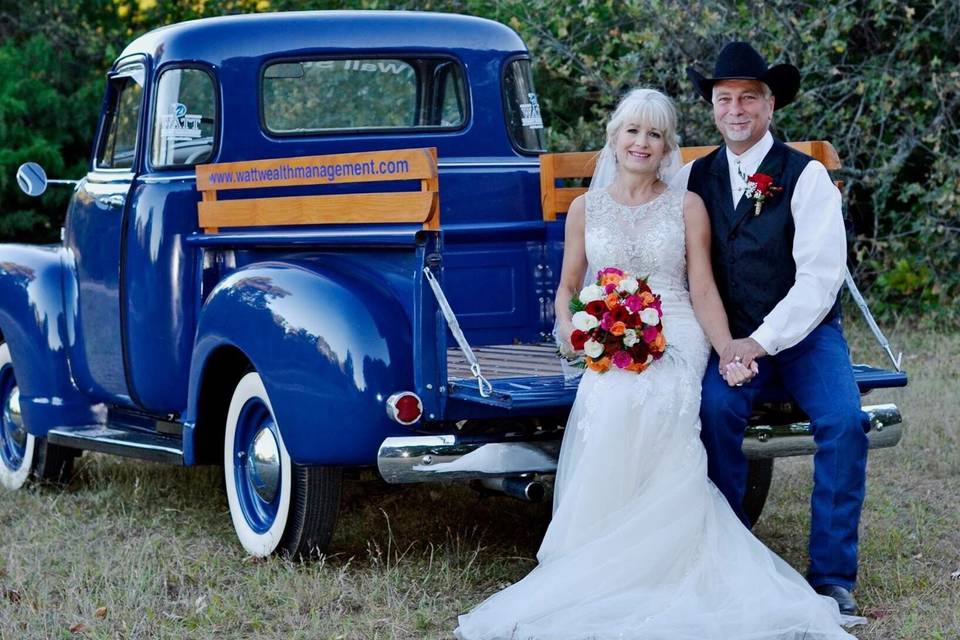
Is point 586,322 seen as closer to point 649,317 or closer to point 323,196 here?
point 649,317

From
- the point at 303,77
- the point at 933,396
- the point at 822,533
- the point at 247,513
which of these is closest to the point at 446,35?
the point at 303,77

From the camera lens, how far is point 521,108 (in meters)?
6.31

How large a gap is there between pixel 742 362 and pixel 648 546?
0.64 m

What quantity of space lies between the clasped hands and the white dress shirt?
3 cm

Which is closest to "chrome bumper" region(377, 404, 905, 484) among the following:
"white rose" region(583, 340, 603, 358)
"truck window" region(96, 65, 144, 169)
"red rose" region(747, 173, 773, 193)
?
"white rose" region(583, 340, 603, 358)

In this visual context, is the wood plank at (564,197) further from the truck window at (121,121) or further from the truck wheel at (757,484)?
the truck window at (121,121)

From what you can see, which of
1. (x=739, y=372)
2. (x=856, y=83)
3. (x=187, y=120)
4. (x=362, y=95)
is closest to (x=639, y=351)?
(x=739, y=372)

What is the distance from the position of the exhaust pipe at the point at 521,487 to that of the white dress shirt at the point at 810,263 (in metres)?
0.83

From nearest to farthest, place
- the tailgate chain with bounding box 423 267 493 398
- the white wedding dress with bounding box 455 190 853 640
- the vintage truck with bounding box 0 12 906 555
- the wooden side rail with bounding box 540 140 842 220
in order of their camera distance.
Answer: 1. the white wedding dress with bounding box 455 190 853 640
2. the tailgate chain with bounding box 423 267 493 398
3. the vintage truck with bounding box 0 12 906 555
4. the wooden side rail with bounding box 540 140 842 220

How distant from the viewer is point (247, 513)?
517cm

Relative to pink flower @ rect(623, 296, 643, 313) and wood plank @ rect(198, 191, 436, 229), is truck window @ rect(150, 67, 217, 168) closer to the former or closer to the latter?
wood plank @ rect(198, 191, 436, 229)

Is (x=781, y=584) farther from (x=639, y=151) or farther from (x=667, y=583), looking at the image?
(x=639, y=151)

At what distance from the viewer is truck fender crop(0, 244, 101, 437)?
620 cm

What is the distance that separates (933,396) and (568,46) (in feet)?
14.1
